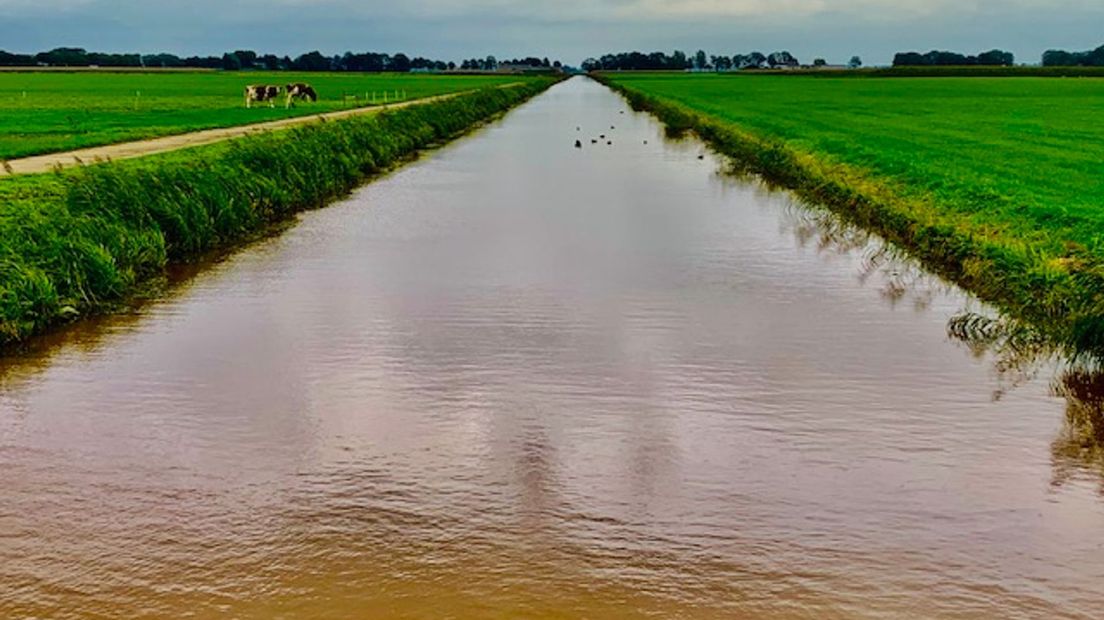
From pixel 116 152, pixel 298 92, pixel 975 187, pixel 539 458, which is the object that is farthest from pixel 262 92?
pixel 539 458

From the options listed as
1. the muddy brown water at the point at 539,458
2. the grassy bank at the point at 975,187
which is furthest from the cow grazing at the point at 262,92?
the muddy brown water at the point at 539,458

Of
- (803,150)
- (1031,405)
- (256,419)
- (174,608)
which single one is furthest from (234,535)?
(803,150)

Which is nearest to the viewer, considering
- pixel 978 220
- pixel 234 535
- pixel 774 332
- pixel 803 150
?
pixel 234 535

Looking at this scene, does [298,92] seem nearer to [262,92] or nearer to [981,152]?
[262,92]

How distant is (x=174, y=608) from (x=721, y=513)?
3.30 m

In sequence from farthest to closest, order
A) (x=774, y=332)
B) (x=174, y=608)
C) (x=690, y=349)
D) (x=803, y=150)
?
(x=803, y=150)
(x=774, y=332)
(x=690, y=349)
(x=174, y=608)

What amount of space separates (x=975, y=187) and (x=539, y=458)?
15.5 meters

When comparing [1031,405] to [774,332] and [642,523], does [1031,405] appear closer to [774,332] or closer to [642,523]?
[774,332]

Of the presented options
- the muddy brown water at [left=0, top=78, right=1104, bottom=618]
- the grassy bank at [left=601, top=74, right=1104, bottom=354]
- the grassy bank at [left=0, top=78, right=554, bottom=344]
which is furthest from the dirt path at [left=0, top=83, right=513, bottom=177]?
the grassy bank at [left=601, top=74, right=1104, bottom=354]

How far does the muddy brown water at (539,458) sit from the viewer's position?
632cm

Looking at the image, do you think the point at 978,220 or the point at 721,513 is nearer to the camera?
the point at 721,513

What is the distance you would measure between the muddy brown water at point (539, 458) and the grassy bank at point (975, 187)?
90 cm

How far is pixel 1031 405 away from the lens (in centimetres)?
978

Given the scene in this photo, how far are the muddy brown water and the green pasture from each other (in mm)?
3288
